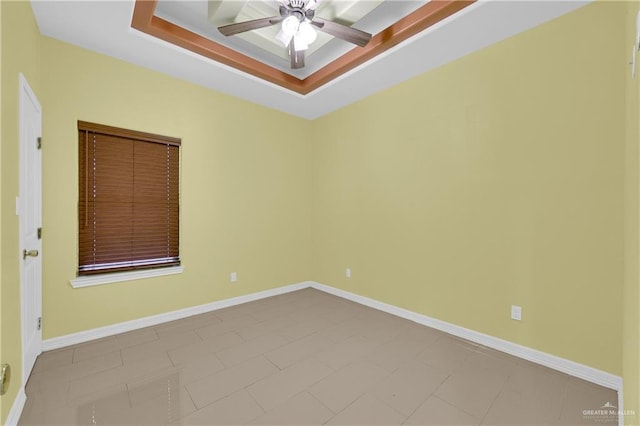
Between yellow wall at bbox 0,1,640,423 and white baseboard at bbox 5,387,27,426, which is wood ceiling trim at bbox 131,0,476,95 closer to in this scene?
yellow wall at bbox 0,1,640,423

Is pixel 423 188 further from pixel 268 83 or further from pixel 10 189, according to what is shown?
pixel 10 189

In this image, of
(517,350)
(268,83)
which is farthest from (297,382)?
(268,83)

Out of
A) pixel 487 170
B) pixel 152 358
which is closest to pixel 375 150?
pixel 487 170

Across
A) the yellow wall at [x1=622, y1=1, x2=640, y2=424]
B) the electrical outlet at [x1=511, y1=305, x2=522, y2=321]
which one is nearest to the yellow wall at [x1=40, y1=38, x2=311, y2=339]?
the electrical outlet at [x1=511, y1=305, x2=522, y2=321]

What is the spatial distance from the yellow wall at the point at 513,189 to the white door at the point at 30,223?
3.27 meters

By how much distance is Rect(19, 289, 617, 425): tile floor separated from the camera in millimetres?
1730

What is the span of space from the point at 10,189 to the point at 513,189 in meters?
3.65

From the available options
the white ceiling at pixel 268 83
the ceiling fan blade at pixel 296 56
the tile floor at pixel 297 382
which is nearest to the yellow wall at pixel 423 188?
the white ceiling at pixel 268 83

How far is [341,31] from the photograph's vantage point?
2264 millimetres

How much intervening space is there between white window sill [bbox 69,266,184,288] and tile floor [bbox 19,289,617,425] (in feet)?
1.84

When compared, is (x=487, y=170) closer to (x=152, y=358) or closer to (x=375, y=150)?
(x=375, y=150)

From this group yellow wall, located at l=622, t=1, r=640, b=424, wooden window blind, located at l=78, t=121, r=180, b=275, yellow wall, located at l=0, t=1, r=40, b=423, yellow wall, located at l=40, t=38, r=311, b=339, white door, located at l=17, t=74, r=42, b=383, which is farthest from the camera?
wooden window blind, located at l=78, t=121, r=180, b=275

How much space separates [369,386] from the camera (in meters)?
2.03

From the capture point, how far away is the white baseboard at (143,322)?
2546mm
